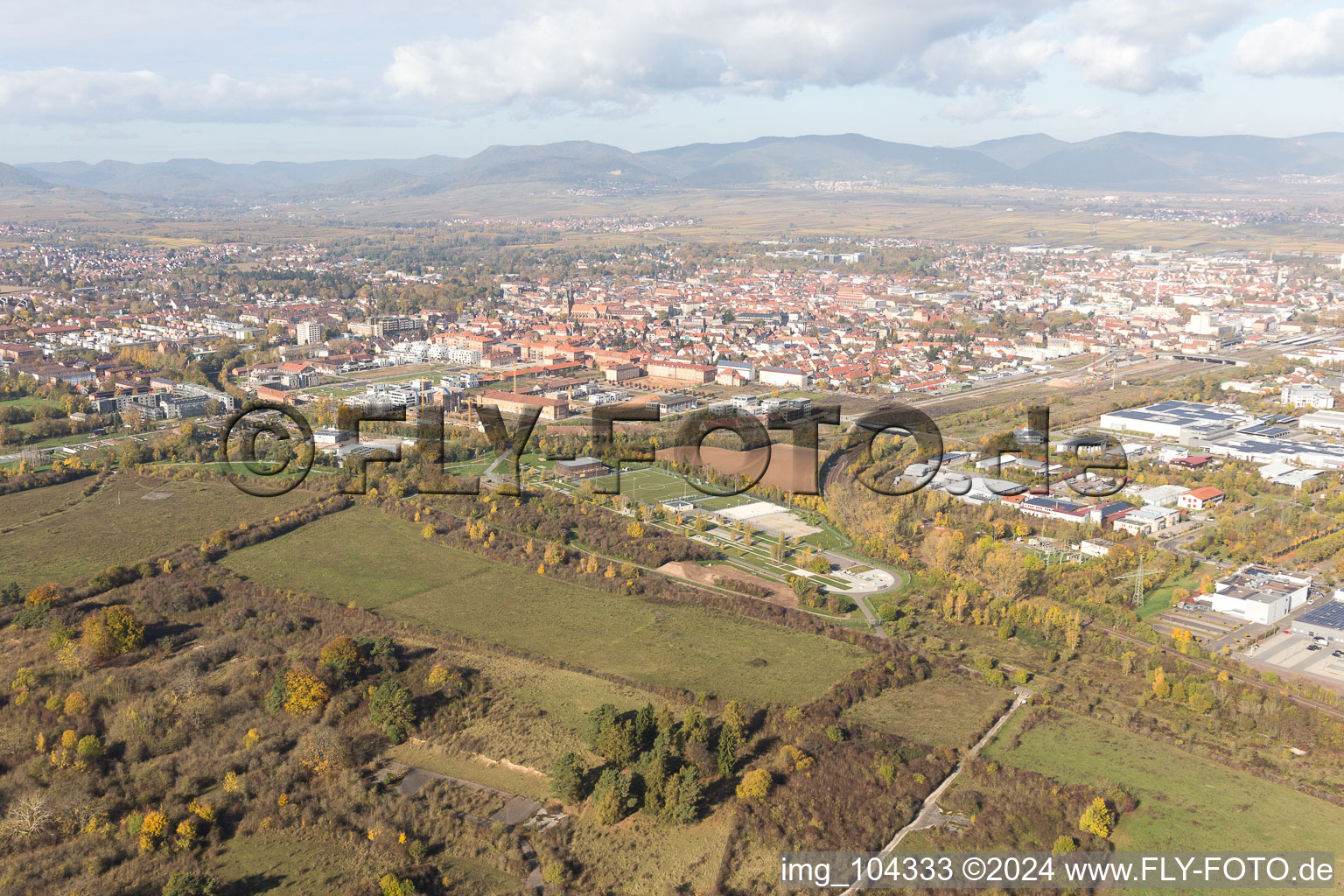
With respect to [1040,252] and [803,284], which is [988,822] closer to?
[803,284]

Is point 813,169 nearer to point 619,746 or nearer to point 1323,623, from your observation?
point 1323,623

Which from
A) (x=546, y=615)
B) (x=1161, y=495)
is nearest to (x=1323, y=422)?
(x=1161, y=495)

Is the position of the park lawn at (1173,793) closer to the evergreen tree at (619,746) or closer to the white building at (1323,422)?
the evergreen tree at (619,746)

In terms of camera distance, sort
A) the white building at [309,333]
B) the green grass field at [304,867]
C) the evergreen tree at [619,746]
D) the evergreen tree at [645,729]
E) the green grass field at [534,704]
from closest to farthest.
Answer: the green grass field at [304,867] < the evergreen tree at [619,746] < the evergreen tree at [645,729] < the green grass field at [534,704] < the white building at [309,333]

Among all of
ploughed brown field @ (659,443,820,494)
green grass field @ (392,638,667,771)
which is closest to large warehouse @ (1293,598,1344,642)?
ploughed brown field @ (659,443,820,494)

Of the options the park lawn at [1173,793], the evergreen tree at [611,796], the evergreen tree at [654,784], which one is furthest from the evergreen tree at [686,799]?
the park lawn at [1173,793]

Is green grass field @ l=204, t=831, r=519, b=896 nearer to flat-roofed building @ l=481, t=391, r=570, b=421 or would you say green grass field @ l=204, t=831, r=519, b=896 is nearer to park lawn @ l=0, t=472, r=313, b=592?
park lawn @ l=0, t=472, r=313, b=592
